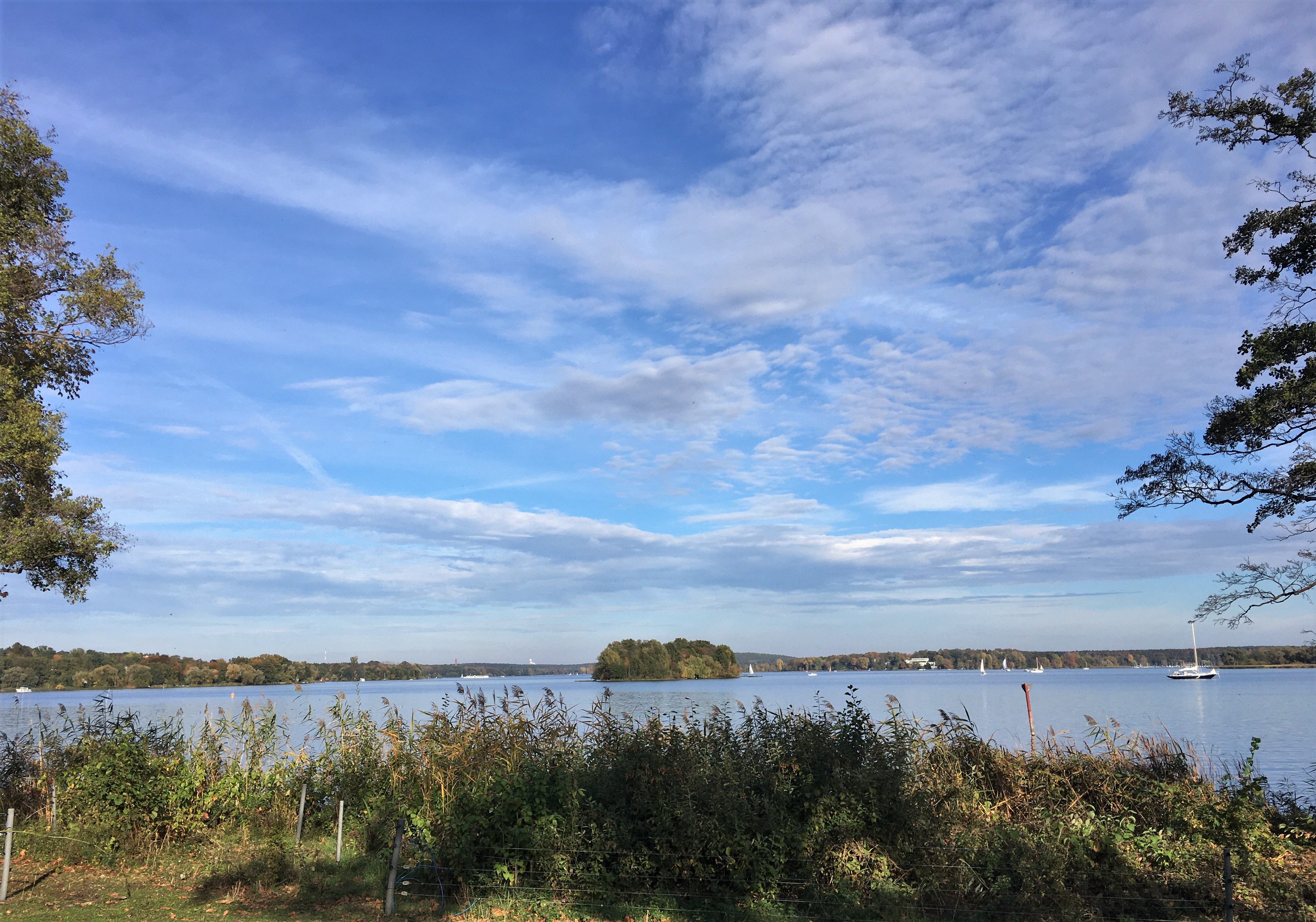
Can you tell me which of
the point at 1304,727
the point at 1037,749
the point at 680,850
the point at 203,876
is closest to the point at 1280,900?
the point at 1037,749

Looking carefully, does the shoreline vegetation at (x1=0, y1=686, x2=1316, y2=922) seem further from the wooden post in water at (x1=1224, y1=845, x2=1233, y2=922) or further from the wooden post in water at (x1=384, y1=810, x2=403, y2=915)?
the wooden post in water at (x1=1224, y1=845, x2=1233, y2=922)

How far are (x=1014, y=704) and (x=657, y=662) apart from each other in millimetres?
59267

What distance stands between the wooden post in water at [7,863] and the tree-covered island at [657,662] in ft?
271

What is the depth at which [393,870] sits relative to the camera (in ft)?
25.6

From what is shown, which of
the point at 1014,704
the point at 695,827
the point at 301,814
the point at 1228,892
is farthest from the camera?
the point at 1014,704

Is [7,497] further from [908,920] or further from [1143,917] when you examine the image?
[1143,917]

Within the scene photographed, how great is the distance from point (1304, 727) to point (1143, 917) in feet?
100

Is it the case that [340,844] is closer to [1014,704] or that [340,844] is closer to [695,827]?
[695,827]

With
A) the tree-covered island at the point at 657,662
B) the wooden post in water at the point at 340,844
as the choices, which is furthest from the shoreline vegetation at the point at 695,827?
the tree-covered island at the point at 657,662

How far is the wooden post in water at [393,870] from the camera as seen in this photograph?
25.3 feet

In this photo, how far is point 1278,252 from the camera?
11.2 metres

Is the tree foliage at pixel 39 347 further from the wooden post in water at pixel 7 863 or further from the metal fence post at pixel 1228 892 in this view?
the metal fence post at pixel 1228 892

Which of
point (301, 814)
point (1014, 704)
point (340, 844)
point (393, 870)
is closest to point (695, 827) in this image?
point (393, 870)

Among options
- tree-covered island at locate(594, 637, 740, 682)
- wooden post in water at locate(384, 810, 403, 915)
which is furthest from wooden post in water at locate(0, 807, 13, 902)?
tree-covered island at locate(594, 637, 740, 682)
